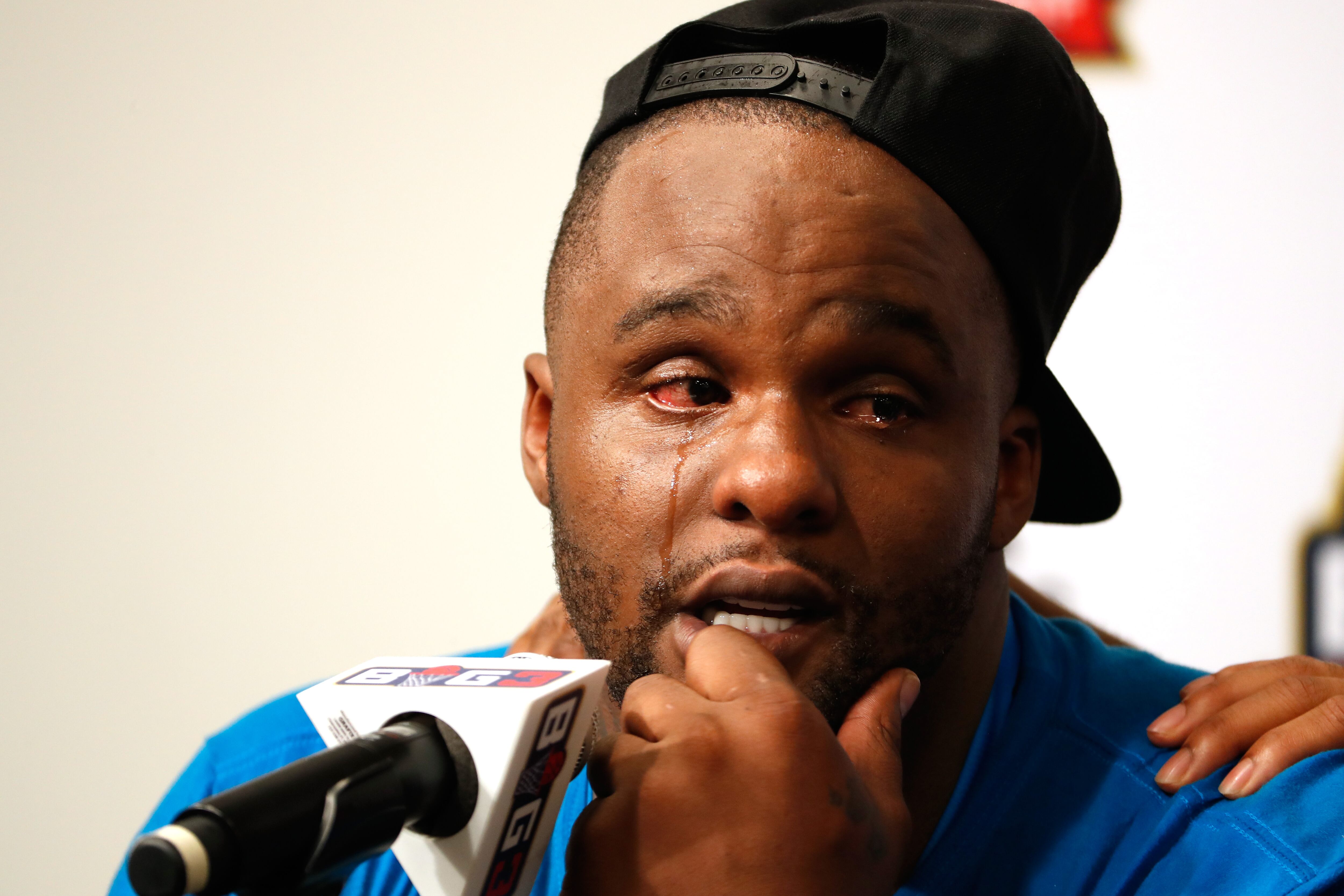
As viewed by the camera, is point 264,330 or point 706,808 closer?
point 706,808

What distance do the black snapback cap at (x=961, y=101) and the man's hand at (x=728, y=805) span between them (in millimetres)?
572

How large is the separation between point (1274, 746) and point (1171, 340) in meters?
1.25

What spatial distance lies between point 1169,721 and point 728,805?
656 millimetres

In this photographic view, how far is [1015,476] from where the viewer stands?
1140mm

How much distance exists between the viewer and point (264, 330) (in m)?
2.01

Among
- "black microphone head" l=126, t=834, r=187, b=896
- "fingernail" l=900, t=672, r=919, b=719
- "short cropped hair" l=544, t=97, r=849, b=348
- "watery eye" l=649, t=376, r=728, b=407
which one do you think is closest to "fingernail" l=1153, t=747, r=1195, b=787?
"fingernail" l=900, t=672, r=919, b=719

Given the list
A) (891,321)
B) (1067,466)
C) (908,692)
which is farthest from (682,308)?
(1067,466)

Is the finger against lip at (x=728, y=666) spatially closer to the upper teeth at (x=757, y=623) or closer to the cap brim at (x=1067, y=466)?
the upper teeth at (x=757, y=623)

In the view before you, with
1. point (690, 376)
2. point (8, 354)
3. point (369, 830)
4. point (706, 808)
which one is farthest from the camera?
point (8, 354)

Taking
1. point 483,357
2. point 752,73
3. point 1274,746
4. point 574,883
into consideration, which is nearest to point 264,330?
point 483,357

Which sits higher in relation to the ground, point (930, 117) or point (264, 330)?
point (930, 117)

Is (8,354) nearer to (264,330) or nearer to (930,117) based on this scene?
(264,330)

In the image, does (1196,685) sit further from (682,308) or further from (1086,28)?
(1086,28)

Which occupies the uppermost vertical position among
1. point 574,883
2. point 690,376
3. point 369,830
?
point 690,376
